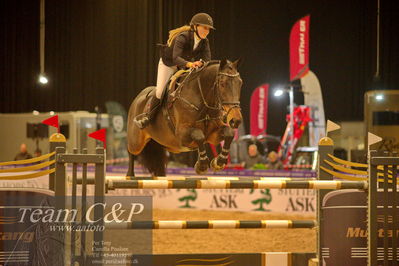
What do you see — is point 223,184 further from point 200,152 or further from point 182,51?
point 182,51

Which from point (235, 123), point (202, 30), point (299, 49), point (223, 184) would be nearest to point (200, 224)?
point (223, 184)

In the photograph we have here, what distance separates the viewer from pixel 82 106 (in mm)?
9367

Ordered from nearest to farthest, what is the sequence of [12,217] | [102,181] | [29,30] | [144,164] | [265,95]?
[102,181] < [12,217] < [144,164] < [265,95] < [29,30]

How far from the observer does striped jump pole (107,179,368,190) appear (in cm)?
285

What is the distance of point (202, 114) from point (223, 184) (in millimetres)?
651

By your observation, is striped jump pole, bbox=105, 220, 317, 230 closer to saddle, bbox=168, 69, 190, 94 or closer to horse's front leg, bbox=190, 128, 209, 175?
horse's front leg, bbox=190, 128, 209, 175

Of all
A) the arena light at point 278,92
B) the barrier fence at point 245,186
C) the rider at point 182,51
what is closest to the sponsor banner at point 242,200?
the arena light at point 278,92

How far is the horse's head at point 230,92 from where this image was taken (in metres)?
3.08

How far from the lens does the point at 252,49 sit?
8617mm

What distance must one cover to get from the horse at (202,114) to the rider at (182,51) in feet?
0.22

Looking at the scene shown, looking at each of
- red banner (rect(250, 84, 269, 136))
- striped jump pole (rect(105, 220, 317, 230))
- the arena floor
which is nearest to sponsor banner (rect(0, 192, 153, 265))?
striped jump pole (rect(105, 220, 317, 230))

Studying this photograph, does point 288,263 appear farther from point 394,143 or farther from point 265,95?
point 265,95

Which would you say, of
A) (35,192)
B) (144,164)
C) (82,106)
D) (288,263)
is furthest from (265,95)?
(35,192)

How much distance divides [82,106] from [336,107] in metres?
4.24
